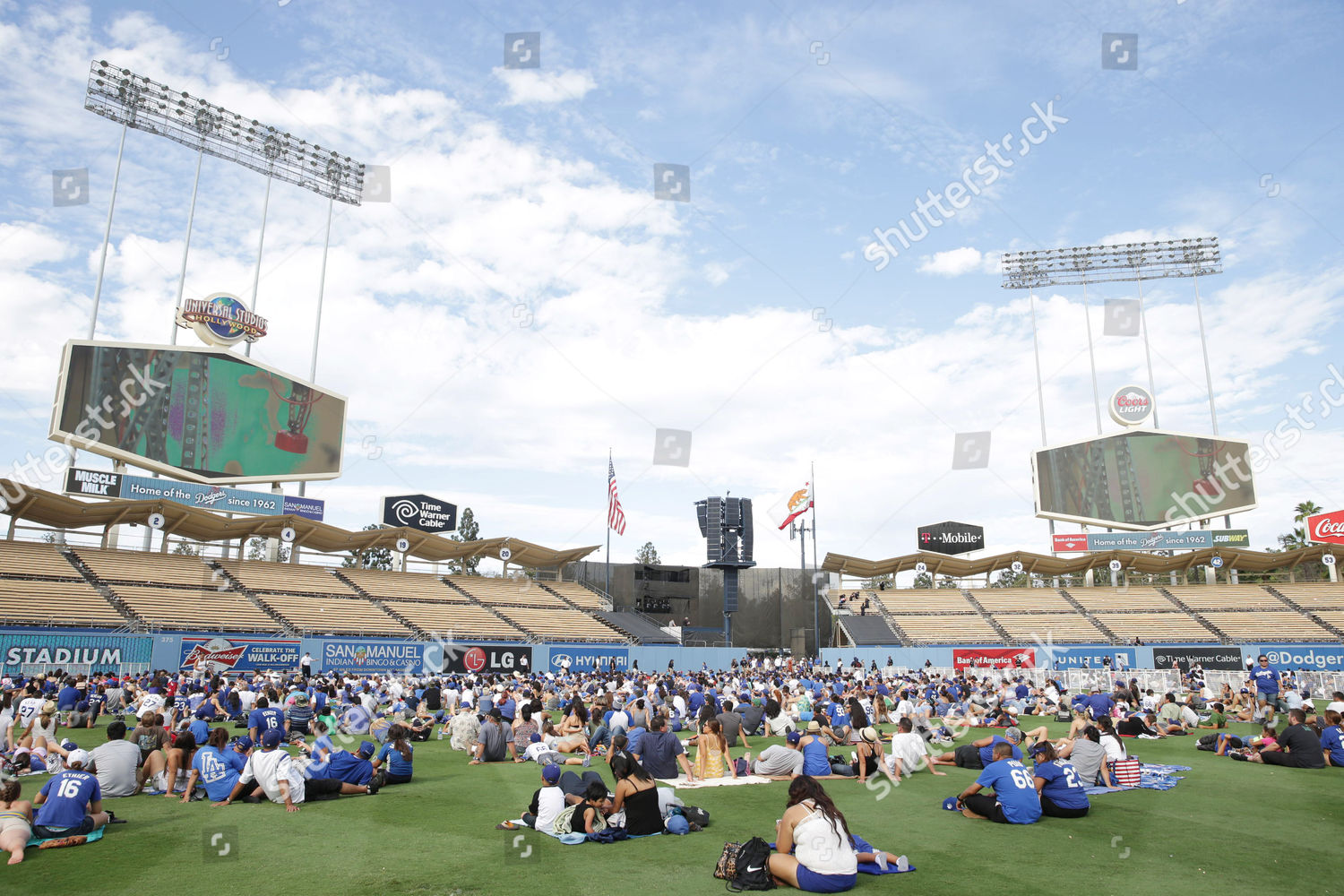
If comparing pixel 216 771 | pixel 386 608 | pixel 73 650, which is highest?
pixel 386 608

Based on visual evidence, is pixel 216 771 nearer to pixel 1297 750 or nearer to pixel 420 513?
pixel 1297 750

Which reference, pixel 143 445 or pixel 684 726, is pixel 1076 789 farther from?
pixel 143 445

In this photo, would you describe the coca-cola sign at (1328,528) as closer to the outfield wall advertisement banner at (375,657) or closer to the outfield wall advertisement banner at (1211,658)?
the outfield wall advertisement banner at (1211,658)

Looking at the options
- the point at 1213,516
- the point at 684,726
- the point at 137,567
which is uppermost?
the point at 1213,516

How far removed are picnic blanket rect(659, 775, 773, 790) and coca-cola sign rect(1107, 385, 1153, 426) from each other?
167ft

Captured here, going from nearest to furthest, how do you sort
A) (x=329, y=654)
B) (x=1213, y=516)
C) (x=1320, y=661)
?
(x=329, y=654), (x=1320, y=661), (x=1213, y=516)

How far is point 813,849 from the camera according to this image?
280 inches

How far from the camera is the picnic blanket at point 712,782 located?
1294 cm

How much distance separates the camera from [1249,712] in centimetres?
2286

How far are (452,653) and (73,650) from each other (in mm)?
14742

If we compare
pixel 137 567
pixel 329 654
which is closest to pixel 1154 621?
pixel 329 654

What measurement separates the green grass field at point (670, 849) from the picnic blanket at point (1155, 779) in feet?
1.12

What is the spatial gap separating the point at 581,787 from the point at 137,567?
3699 cm

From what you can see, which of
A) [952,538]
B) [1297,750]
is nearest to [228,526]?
[1297,750]
